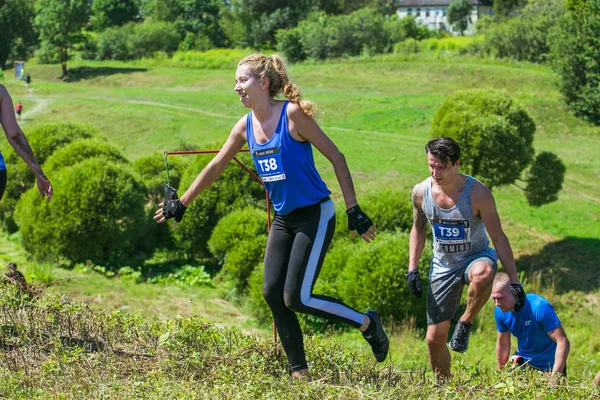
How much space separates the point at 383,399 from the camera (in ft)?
15.1

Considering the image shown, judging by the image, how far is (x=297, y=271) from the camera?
506 cm

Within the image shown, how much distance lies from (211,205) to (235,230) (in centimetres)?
117

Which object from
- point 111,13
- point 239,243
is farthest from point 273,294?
point 111,13

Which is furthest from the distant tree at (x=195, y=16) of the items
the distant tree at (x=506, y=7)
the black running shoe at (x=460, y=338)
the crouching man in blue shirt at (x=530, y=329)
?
the black running shoe at (x=460, y=338)

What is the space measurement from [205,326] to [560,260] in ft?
34.6

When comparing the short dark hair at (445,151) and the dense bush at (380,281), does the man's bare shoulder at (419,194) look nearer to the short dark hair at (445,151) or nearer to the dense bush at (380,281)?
the short dark hair at (445,151)

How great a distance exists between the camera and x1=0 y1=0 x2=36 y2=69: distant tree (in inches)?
2188

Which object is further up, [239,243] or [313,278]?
[313,278]

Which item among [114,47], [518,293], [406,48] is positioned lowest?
[406,48]

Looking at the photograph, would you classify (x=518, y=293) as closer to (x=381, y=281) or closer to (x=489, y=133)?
(x=381, y=281)

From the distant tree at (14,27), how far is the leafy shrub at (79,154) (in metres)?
43.7

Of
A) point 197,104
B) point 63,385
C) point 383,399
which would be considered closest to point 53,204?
point 63,385

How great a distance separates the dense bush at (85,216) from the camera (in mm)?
13141

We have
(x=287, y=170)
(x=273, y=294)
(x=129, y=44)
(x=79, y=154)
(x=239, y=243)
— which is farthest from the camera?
(x=129, y=44)
